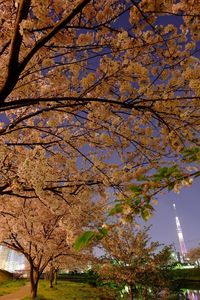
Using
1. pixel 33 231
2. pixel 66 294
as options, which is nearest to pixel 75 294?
pixel 66 294

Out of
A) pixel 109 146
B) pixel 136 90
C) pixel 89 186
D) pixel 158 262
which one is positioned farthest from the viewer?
pixel 158 262

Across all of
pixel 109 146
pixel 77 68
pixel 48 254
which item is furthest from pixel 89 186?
pixel 48 254

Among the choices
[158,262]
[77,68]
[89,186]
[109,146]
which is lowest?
[158,262]

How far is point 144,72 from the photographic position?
214 inches

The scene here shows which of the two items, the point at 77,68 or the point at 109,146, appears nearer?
the point at 77,68

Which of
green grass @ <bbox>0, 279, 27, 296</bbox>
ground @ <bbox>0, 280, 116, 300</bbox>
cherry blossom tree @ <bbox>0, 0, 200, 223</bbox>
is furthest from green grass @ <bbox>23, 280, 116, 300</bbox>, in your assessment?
cherry blossom tree @ <bbox>0, 0, 200, 223</bbox>

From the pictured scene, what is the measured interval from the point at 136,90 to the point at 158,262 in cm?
1278

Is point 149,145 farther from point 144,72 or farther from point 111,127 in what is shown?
point 144,72

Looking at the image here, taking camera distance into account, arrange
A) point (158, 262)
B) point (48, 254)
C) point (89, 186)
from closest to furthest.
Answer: point (89, 186)
point (158, 262)
point (48, 254)

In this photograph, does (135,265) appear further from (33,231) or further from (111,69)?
(111,69)

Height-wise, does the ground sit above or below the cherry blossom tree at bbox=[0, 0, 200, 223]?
below

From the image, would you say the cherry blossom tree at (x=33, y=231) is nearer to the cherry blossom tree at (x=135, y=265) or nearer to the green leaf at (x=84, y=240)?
the cherry blossom tree at (x=135, y=265)

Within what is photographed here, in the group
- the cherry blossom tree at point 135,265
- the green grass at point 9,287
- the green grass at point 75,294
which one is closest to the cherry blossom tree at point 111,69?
the cherry blossom tree at point 135,265

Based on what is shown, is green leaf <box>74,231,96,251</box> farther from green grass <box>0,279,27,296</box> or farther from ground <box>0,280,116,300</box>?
green grass <box>0,279,27,296</box>
